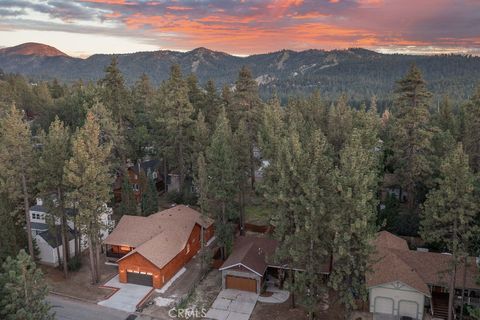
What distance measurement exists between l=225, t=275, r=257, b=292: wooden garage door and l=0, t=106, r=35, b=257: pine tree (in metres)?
16.7

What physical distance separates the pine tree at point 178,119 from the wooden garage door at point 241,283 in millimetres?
20920

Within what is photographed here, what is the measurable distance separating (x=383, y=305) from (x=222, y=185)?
50.0 ft

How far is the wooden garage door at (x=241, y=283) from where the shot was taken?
30922 mm

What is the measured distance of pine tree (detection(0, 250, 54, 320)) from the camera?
19.4 m

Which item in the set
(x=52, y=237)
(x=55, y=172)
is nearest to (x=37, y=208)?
(x=52, y=237)

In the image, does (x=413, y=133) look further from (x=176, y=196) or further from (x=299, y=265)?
(x=176, y=196)

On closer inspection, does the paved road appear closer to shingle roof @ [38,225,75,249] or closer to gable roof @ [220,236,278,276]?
shingle roof @ [38,225,75,249]

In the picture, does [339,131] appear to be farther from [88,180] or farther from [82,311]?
[82,311]

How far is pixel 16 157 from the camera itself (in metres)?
33.8

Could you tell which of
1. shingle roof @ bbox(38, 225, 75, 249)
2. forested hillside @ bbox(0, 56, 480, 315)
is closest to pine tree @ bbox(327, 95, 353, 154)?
forested hillside @ bbox(0, 56, 480, 315)

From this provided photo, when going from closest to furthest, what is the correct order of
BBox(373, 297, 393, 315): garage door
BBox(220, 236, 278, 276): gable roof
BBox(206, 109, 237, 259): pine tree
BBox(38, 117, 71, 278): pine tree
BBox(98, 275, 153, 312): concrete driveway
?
1. BBox(373, 297, 393, 315): garage door
2. BBox(98, 275, 153, 312): concrete driveway
3. BBox(220, 236, 278, 276): gable roof
4. BBox(38, 117, 71, 278): pine tree
5. BBox(206, 109, 237, 259): pine tree

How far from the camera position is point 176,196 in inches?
1961

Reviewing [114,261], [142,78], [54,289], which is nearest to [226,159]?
[114,261]

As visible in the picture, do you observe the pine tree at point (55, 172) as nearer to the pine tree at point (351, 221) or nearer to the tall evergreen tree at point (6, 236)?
the tall evergreen tree at point (6, 236)
